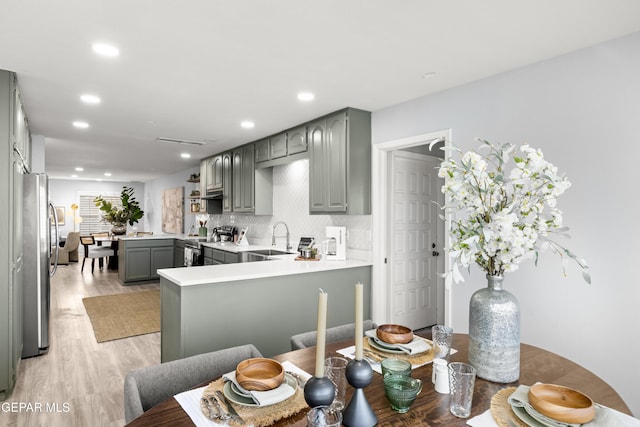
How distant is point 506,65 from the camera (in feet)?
8.59

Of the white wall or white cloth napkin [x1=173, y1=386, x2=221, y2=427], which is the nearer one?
white cloth napkin [x1=173, y1=386, x2=221, y2=427]

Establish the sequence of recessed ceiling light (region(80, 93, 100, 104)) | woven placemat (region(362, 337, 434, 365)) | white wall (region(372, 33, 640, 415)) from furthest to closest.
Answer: recessed ceiling light (region(80, 93, 100, 104)) < white wall (region(372, 33, 640, 415)) < woven placemat (region(362, 337, 434, 365))

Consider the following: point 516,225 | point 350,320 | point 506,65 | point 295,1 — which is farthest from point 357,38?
point 350,320

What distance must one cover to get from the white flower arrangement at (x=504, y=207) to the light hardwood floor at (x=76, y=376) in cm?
252

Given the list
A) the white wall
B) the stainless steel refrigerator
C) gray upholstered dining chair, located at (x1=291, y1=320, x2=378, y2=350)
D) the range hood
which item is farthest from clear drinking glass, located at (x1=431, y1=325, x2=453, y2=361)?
the range hood

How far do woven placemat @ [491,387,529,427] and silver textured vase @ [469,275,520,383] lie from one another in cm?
8

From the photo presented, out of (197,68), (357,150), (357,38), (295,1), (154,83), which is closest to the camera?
(295,1)

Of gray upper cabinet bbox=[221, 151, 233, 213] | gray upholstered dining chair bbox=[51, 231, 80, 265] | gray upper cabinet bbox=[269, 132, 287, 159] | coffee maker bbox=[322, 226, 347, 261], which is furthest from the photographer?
gray upholstered dining chair bbox=[51, 231, 80, 265]

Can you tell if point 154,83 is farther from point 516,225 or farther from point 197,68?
point 516,225

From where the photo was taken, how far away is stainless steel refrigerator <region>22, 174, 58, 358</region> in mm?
3412

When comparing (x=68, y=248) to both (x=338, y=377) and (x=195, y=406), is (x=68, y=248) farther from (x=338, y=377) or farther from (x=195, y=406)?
(x=338, y=377)

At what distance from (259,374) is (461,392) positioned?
2.24ft

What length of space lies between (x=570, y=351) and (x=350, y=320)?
1.87m

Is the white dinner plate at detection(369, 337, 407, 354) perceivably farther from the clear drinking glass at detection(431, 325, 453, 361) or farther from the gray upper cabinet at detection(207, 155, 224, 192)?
the gray upper cabinet at detection(207, 155, 224, 192)
